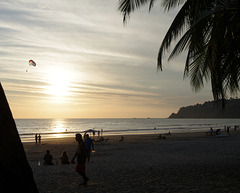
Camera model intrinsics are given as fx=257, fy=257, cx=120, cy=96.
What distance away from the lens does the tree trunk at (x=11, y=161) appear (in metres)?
3.58

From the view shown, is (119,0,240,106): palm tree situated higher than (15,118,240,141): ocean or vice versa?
(119,0,240,106): palm tree

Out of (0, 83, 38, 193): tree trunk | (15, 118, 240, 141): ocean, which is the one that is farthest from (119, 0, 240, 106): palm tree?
(15, 118, 240, 141): ocean

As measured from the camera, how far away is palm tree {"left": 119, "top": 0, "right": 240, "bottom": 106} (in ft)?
17.3

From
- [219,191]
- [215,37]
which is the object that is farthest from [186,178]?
[215,37]

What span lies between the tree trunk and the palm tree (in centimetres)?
365

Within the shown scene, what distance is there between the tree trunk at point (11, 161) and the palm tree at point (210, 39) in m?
3.65

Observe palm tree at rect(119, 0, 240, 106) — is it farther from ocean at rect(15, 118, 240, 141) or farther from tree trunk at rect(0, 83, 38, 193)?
ocean at rect(15, 118, 240, 141)

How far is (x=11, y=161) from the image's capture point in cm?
363

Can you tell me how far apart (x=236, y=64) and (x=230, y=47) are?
45 centimetres

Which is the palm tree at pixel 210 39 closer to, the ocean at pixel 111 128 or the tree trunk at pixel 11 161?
the tree trunk at pixel 11 161

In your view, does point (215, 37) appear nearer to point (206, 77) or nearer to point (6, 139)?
point (206, 77)

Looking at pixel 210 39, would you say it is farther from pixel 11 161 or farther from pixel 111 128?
pixel 111 128

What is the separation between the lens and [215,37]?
514cm

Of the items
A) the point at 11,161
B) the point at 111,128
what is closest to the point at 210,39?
the point at 11,161
